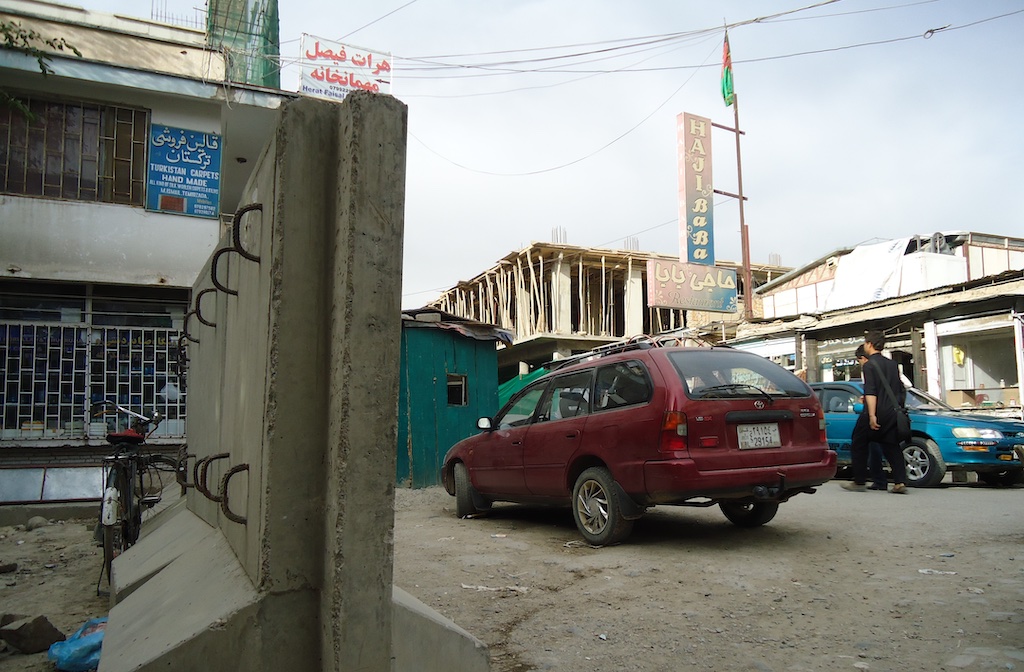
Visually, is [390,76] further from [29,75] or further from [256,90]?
[29,75]

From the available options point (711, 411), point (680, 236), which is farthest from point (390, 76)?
point (711, 411)

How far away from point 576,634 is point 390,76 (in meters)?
15.1

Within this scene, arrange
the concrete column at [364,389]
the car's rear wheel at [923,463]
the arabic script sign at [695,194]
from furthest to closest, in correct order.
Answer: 1. the arabic script sign at [695,194]
2. the car's rear wheel at [923,463]
3. the concrete column at [364,389]

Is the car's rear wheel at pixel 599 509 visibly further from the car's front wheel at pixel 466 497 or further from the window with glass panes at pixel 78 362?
the window with glass panes at pixel 78 362

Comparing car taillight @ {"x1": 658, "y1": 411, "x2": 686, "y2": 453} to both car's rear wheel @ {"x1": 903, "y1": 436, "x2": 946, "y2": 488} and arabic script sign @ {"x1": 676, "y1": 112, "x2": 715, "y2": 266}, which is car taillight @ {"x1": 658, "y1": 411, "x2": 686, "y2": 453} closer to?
car's rear wheel @ {"x1": 903, "y1": 436, "x2": 946, "y2": 488}

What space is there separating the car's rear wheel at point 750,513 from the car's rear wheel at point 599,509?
1.14 metres

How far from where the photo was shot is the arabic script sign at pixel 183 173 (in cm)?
1227

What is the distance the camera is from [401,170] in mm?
2045

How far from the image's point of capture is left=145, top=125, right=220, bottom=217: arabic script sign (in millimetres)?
12266

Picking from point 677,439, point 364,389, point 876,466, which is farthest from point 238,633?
point 876,466

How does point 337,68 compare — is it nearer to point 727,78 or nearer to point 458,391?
point 458,391

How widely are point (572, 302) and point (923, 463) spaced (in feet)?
53.4

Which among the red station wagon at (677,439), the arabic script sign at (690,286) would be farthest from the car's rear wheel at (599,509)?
the arabic script sign at (690,286)

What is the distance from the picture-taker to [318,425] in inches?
82.5
